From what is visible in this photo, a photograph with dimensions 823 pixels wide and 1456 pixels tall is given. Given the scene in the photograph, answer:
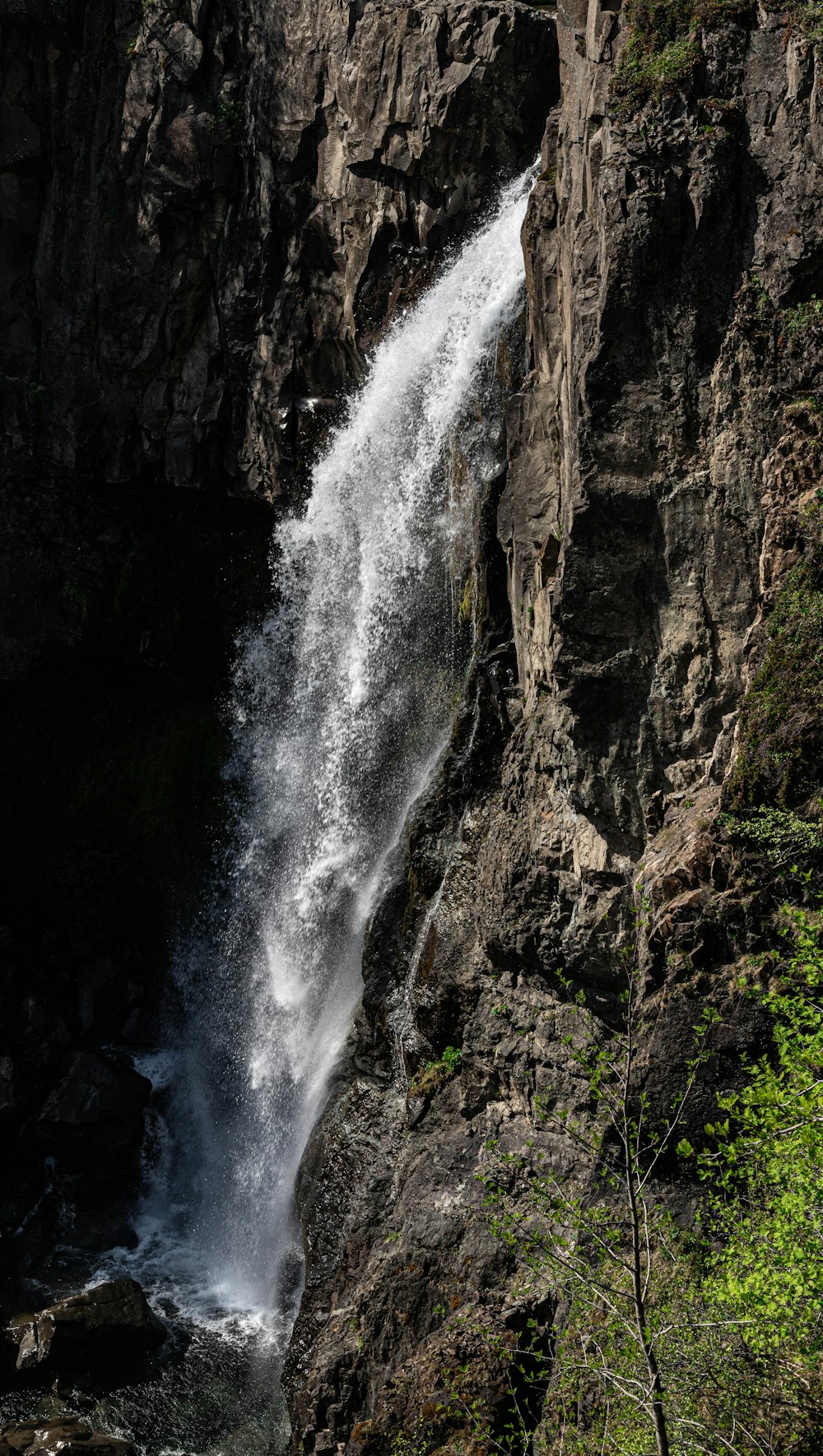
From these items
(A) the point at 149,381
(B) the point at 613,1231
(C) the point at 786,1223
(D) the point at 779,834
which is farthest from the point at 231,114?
(C) the point at 786,1223

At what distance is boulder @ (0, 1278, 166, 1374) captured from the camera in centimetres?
1269

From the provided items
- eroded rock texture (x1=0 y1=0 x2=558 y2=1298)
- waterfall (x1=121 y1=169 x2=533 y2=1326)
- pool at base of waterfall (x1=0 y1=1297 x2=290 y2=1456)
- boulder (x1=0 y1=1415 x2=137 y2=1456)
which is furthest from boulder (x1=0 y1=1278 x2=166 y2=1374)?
eroded rock texture (x1=0 y1=0 x2=558 y2=1298)

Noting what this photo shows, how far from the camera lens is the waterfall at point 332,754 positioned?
47.1 feet

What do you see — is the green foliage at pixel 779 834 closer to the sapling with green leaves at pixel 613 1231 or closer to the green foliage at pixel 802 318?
the sapling with green leaves at pixel 613 1231

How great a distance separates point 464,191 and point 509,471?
5583 millimetres

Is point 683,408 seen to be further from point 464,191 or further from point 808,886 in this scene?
point 464,191

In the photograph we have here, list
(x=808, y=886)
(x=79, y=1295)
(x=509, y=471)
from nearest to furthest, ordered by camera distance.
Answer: (x=808, y=886) → (x=509, y=471) → (x=79, y=1295)

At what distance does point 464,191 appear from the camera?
1557 centimetres

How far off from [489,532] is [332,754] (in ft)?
13.5

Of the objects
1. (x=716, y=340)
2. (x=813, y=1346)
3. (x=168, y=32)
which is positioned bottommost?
(x=813, y=1346)

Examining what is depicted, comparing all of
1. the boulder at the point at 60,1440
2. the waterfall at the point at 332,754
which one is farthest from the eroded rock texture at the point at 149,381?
the boulder at the point at 60,1440

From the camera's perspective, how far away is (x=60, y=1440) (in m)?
11.5

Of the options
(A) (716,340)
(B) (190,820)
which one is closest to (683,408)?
(A) (716,340)

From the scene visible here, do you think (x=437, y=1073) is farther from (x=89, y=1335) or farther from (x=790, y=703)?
(x=790, y=703)
